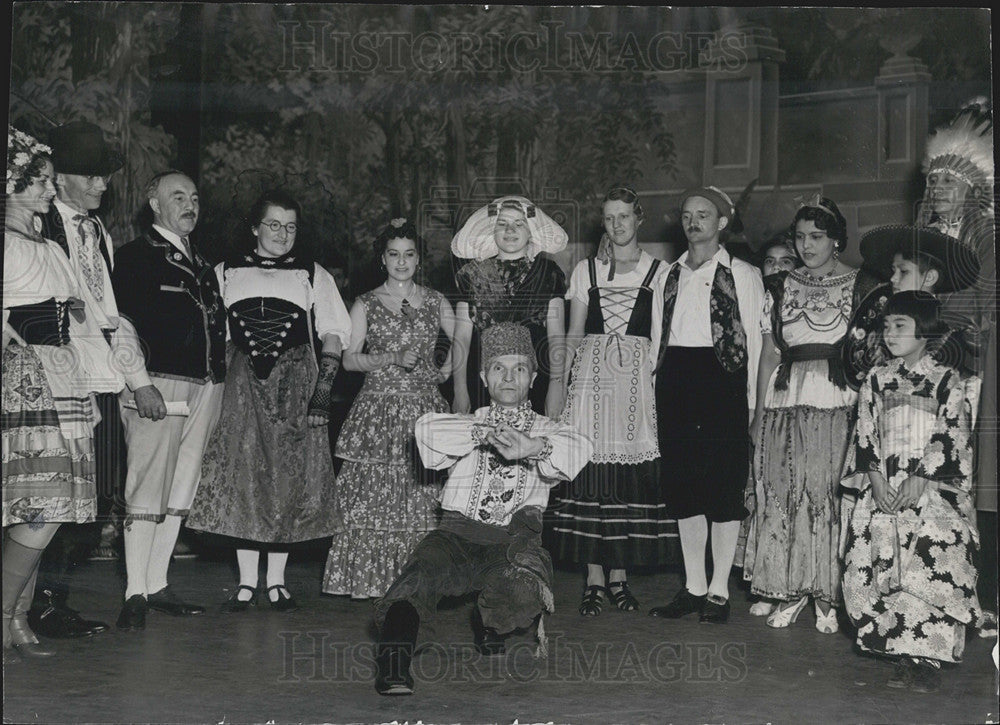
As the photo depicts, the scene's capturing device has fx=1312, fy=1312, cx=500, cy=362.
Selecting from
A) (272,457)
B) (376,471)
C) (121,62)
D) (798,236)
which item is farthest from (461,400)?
(121,62)

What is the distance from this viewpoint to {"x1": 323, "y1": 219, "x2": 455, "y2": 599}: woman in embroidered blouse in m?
6.06

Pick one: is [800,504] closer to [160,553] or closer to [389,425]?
[389,425]

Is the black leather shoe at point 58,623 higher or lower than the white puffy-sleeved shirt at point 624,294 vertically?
lower

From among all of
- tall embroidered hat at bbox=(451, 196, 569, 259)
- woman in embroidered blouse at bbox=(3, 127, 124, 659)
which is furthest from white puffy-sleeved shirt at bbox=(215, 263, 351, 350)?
woman in embroidered blouse at bbox=(3, 127, 124, 659)

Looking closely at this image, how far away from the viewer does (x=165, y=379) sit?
5.83m

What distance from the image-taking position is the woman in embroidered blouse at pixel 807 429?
5793 mm

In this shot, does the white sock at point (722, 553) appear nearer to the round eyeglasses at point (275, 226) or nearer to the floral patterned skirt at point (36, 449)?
the round eyeglasses at point (275, 226)

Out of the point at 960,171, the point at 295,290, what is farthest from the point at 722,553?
the point at 295,290

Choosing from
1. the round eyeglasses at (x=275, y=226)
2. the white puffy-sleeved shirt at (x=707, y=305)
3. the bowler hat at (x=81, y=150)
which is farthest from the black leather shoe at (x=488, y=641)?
the bowler hat at (x=81, y=150)

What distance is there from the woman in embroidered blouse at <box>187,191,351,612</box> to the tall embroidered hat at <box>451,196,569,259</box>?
2.14ft

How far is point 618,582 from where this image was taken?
19.9 ft

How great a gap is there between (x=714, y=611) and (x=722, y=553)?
26 centimetres

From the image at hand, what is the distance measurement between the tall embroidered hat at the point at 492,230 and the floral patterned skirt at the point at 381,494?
68 cm

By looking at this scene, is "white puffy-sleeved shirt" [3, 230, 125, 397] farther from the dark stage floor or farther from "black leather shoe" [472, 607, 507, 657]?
"black leather shoe" [472, 607, 507, 657]
